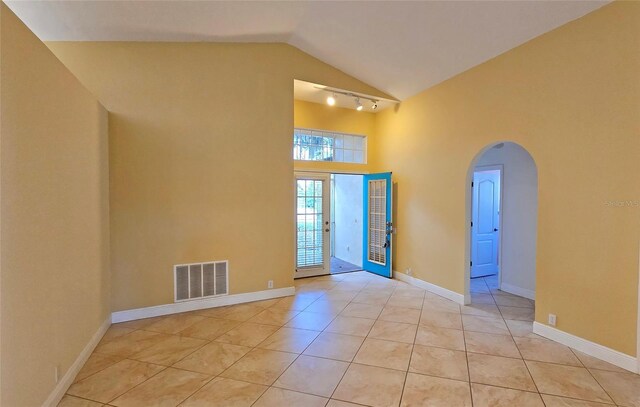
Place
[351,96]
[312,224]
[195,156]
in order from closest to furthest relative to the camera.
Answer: [195,156] → [351,96] → [312,224]

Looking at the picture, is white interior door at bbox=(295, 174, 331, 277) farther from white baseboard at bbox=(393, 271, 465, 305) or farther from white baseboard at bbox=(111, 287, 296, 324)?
white baseboard at bbox=(393, 271, 465, 305)

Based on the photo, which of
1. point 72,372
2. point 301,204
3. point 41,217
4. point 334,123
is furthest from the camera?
point 334,123

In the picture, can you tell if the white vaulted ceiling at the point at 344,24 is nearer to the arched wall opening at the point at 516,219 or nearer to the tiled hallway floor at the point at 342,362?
the arched wall opening at the point at 516,219

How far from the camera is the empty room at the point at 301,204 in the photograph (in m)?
2.14

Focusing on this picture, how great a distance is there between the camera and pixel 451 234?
4371mm

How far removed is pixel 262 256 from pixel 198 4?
326cm

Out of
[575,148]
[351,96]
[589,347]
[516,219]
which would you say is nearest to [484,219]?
[516,219]

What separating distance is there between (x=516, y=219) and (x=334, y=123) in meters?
3.71

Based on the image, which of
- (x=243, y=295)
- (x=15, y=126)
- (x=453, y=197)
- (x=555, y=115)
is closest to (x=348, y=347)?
(x=243, y=295)

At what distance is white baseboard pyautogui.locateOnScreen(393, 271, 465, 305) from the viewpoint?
14.0 feet

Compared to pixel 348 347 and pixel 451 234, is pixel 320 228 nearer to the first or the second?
pixel 451 234

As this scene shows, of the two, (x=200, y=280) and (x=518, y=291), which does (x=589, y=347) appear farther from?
(x=200, y=280)

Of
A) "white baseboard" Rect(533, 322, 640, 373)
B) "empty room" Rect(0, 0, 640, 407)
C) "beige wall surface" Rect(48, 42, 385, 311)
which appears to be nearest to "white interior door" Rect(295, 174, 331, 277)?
"empty room" Rect(0, 0, 640, 407)

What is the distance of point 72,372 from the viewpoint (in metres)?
2.36
